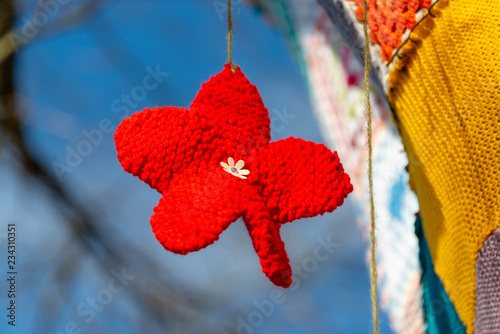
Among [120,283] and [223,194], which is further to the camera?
[120,283]

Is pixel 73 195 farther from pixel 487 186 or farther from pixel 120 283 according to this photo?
pixel 487 186

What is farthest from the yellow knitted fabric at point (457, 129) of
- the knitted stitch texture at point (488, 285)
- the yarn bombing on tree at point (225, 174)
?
the yarn bombing on tree at point (225, 174)

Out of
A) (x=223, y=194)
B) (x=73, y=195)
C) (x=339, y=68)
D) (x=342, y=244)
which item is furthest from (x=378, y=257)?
(x=342, y=244)

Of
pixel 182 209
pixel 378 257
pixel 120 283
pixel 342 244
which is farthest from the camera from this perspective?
pixel 342 244

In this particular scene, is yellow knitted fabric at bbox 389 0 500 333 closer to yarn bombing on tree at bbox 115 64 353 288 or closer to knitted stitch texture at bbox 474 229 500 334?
knitted stitch texture at bbox 474 229 500 334

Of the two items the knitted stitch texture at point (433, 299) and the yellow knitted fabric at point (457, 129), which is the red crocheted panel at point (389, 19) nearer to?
the yellow knitted fabric at point (457, 129)

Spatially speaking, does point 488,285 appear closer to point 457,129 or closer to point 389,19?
point 457,129

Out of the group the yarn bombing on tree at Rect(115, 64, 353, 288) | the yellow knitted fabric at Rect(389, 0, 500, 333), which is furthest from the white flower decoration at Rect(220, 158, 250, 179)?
the yellow knitted fabric at Rect(389, 0, 500, 333)
